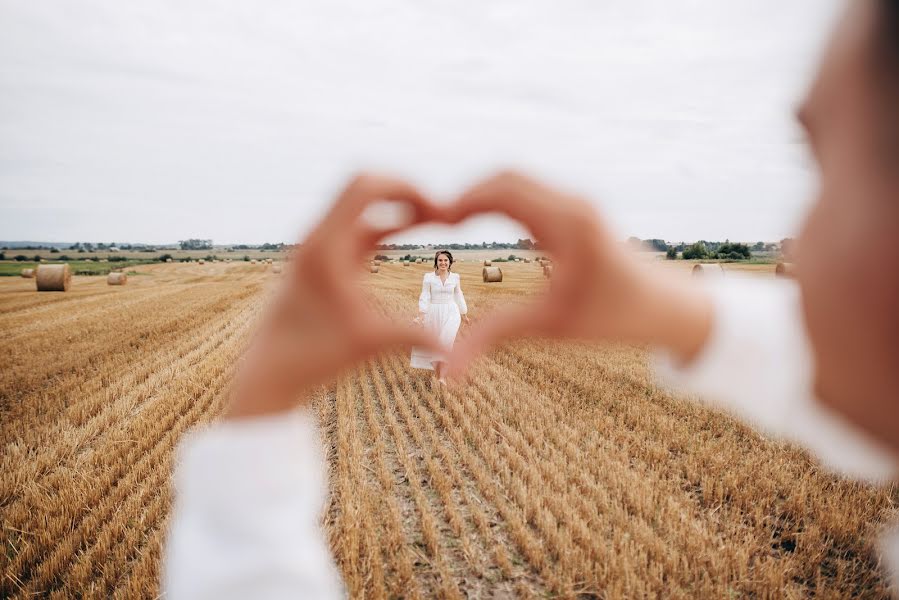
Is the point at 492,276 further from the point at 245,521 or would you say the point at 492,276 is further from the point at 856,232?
the point at 856,232

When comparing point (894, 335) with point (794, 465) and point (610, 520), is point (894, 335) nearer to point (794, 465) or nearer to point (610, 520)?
point (610, 520)

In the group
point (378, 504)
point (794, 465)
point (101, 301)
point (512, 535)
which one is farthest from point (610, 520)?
point (101, 301)

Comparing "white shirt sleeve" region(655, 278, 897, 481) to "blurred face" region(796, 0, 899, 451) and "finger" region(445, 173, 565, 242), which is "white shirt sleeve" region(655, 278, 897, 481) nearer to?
"blurred face" region(796, 0, 899, 451)

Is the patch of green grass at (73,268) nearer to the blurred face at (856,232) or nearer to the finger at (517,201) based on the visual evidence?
the finger at (517,201)

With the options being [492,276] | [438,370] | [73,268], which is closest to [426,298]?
[438,370]

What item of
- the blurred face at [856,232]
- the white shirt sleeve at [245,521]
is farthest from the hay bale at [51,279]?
the blurred face at [856,232]

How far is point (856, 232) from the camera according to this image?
0.67 meters

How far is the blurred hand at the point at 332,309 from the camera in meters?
0.84

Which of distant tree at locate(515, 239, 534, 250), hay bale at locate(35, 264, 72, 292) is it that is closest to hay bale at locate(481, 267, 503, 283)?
hay bale at locate(35, 264, 72, 292)

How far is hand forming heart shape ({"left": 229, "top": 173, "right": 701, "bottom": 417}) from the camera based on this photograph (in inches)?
30.3

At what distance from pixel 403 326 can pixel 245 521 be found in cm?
48

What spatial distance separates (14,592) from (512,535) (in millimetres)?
3178

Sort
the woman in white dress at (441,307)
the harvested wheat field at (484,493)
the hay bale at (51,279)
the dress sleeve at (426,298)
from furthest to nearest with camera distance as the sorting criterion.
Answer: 1. the hay bale at (51,279)
2. the dress sleeve at (426,298)
3. the woman in white dress at (441,307)
4. the harvested wheat field at (484,493)

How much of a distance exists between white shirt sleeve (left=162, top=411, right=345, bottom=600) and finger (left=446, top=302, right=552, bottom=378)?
0.36 meters
